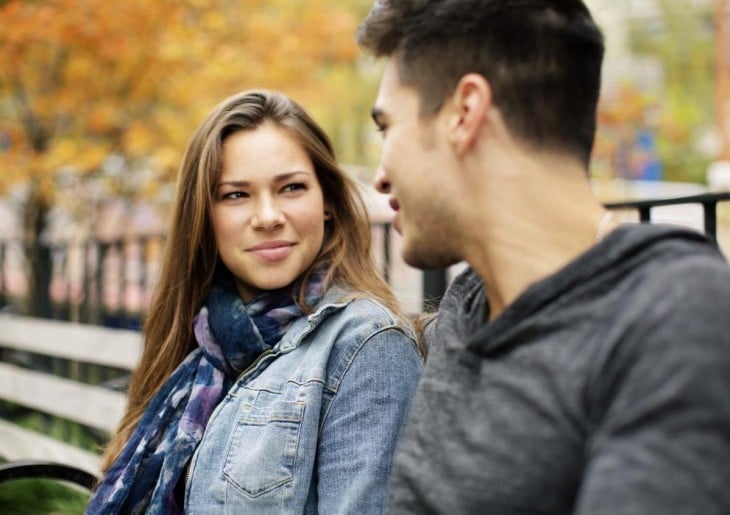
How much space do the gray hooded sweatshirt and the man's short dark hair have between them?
23 cm

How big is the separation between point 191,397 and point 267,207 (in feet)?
1.96

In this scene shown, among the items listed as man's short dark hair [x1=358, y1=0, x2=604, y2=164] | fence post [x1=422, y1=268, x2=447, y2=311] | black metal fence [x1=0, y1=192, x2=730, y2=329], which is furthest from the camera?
black metal fence [x1=0, y1=192, x2=730, y2=329]

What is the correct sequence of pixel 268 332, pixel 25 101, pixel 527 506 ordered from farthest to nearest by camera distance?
pixel 25 101 → pixel 268 332 → pixel 527 506

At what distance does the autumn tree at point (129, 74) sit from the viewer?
20.5 ft

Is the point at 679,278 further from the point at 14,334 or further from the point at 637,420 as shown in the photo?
the point at 14,334

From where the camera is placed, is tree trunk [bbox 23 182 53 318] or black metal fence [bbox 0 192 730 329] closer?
black metal fence [bbox 0 192 730 329]

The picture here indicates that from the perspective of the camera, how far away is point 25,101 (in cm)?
722

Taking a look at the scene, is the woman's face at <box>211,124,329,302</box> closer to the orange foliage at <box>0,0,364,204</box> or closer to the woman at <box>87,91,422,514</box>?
the woman at <box>87,91,422,514</box>

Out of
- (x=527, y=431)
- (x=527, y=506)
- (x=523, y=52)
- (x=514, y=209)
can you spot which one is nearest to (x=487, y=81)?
(x=523, y=52)

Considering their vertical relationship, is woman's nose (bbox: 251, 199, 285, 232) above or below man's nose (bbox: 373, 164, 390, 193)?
below

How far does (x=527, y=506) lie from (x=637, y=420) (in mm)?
265

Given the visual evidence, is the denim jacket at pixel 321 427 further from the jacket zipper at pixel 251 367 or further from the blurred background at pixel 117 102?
the blurred background at pixel 117 102

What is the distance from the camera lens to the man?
3.89 ft

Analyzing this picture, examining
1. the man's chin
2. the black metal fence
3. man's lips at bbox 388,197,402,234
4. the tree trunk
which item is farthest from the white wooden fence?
the man's chin
